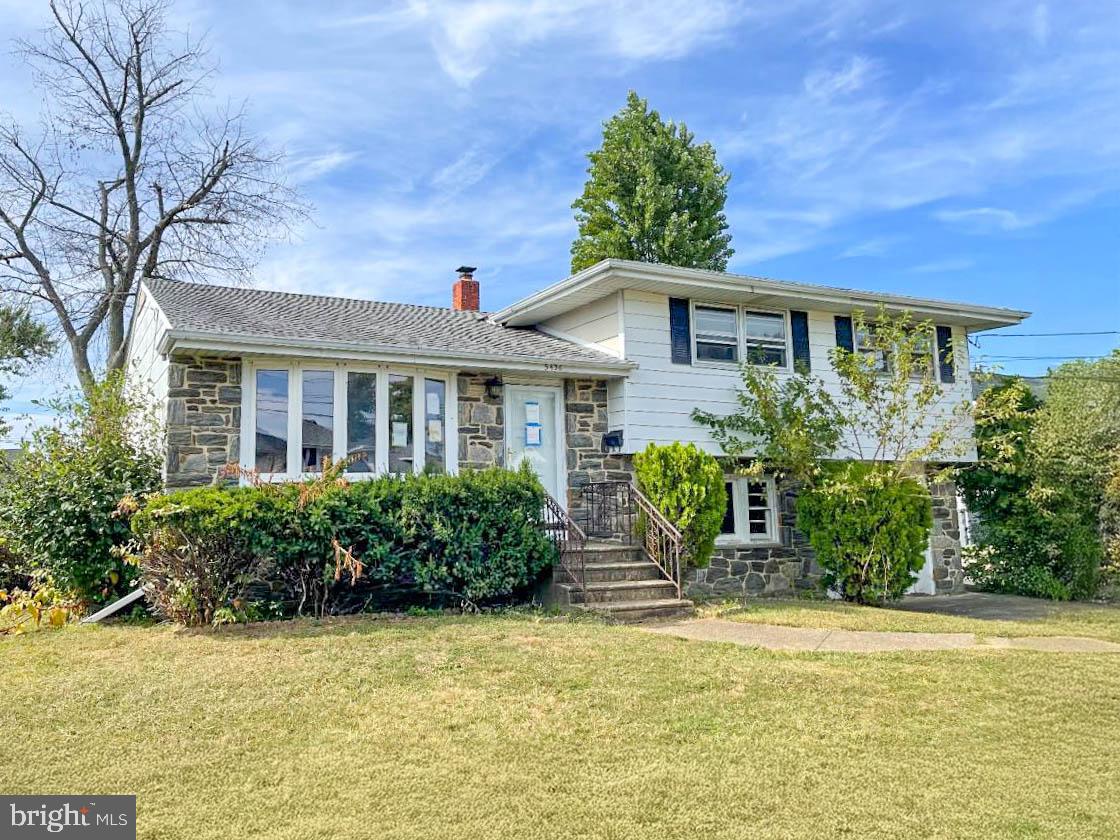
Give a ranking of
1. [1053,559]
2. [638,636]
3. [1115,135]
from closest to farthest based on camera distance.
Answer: [638,636], [1115,135], [1053,559]

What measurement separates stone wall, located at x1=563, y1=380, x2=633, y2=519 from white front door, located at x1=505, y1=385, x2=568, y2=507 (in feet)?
0.39

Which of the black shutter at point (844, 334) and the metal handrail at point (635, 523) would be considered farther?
the black shutter at point (844, 334)

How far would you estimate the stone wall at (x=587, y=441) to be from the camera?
1133cm

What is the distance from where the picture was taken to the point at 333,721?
5141 millimetres

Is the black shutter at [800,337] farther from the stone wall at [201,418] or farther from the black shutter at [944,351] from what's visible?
the stone wall at [201,418]

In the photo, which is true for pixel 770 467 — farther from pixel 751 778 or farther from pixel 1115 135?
pixel 751 778

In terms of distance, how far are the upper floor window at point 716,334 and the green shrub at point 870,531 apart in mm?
2437

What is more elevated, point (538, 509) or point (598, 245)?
point (598, 245)

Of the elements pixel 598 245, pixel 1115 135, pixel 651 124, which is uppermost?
pixel 651 124

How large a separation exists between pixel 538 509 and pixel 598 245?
49.1 feet

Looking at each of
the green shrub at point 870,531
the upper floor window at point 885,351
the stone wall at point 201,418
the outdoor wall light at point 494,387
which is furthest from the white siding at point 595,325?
the stone wall at point 201,418

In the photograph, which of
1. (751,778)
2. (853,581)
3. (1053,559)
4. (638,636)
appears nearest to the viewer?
(751,778)

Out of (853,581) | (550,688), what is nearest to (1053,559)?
(853,581)

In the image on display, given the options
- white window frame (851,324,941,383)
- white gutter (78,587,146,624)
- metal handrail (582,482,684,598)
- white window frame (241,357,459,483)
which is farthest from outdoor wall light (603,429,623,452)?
white gutter (78,587,146,624)
